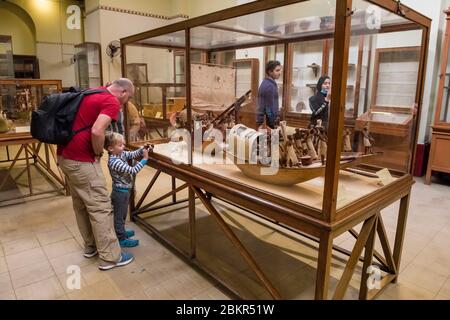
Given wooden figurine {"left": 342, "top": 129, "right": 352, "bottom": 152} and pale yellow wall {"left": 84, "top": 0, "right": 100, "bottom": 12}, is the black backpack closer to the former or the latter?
wooden figurine {"left": 342, "top": 129, "right": 352, "bottom": 152}

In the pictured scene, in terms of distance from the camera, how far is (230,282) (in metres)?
2.36

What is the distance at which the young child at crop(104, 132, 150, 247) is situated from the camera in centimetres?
248

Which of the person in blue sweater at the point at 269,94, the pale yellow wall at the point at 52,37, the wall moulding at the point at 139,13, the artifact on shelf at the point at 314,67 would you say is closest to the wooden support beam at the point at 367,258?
the person in blue sweater at the point at 269,94

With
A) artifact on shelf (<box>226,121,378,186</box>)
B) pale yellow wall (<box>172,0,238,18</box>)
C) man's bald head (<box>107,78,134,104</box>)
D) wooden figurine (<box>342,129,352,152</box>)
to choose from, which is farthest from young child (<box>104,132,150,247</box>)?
pale yellow wall (<box>172,0,238,18</box>)

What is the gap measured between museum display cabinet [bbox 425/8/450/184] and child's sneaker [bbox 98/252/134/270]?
4.13 metres

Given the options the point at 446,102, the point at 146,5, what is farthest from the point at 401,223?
the point at 146,5

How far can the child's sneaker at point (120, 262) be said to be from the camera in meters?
2.47

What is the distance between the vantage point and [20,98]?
4.20 m

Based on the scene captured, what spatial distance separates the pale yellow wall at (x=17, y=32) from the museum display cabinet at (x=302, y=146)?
312 inches

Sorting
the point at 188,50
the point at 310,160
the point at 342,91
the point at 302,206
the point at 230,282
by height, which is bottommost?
the point at 230,282

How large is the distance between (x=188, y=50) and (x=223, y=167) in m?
0.85

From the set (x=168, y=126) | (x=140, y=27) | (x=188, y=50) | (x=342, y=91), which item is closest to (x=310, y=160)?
(x=342, y=91)
